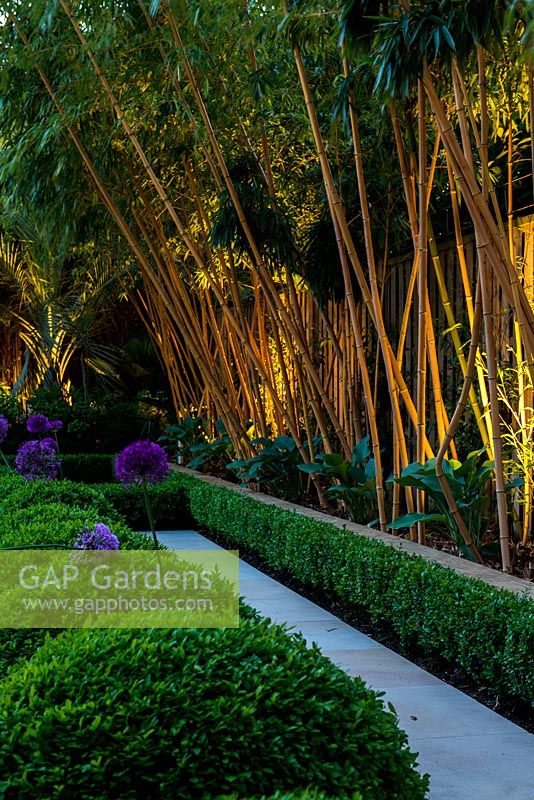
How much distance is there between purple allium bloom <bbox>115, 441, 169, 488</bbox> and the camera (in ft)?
8.13

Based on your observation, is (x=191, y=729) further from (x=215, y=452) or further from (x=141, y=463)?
(x=215, y=452)

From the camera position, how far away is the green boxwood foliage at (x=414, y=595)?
2717mm

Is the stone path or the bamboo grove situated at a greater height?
the bamboo grove

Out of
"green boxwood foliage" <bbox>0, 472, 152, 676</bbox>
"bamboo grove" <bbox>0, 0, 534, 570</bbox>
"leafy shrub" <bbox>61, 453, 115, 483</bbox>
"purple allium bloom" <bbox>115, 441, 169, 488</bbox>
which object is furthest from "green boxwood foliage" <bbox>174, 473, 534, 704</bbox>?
"leafy shrub" <bbox>61, 453, 115, 483</bbox>

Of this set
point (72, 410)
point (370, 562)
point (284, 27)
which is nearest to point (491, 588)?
point (370, 562)

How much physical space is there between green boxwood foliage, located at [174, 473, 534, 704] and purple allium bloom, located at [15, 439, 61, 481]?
1180 millimetres

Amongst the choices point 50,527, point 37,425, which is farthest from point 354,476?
point 50,527

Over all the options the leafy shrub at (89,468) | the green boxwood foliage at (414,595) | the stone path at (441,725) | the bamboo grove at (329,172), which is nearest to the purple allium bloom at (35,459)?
the green boxwood foliage at (414,595)

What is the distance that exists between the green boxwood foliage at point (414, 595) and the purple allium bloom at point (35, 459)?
1180mm

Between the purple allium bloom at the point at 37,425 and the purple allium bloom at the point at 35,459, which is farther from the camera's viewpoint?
the purple allium bloom at the point at 37,425

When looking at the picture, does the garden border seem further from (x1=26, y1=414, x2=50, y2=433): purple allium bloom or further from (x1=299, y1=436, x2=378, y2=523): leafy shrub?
(x1=26, y1=414, x2=50, y2=433): purple allium bloom

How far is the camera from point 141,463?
8.16 feet

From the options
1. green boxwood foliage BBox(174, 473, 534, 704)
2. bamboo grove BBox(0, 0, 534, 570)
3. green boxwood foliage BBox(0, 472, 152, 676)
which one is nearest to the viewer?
green boxwood foliage BBox(0, 472, 152, 676)

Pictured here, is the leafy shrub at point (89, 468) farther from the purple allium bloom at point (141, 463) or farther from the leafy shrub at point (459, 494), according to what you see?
the purple allium bloom at point (141, 463)
